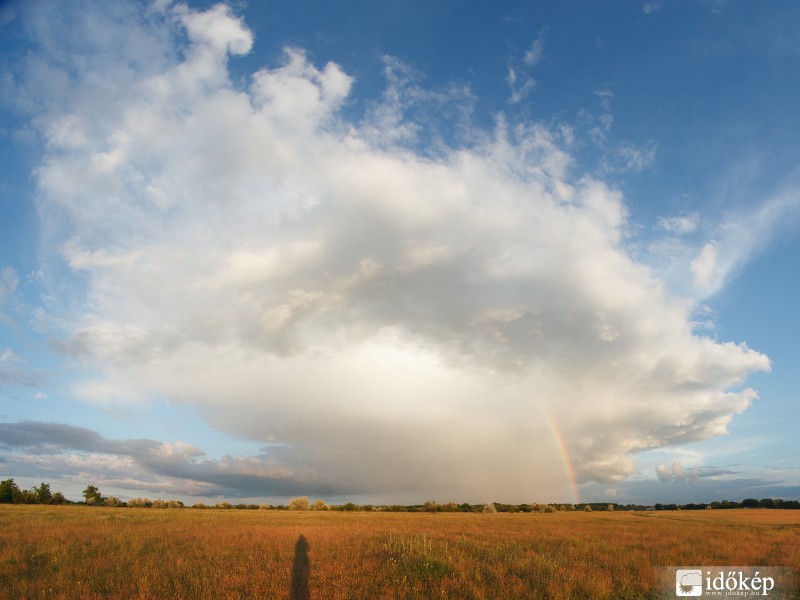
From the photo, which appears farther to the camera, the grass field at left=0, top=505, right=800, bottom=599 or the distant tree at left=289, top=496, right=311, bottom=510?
the distant tree at left=289, top=496, right=311, bottom=510

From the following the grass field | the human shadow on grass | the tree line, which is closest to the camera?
the human shadow on grass

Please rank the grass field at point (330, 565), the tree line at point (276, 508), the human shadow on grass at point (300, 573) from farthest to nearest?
the tree line at point (276, 508), the grass field at point (330, 565), the human shadow on grass at point (300, 573)

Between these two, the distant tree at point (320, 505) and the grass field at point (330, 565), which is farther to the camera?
the distant tree at point (320, 505)

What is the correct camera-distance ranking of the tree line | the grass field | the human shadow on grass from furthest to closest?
1. the tree line
2. the grass field
3. the human shadow on grass

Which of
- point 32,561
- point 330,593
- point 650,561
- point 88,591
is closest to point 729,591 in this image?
point 650,561

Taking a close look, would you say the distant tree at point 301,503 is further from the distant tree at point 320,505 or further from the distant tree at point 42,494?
the distant tree at point 42,494

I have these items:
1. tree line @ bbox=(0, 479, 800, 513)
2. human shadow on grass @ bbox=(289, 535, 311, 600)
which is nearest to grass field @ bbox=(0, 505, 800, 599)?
human shadow on grass @ bbox=(289, 535, 311, 600)

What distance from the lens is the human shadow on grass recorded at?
1052 centimetres

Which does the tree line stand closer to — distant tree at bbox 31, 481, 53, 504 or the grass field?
distant tree at bbox 31, 481, 53, 504

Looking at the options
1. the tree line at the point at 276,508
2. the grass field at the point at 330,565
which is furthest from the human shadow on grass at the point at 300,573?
the tree line at the point at 276,508

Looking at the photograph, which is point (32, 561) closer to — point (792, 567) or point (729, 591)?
point (729, 591)

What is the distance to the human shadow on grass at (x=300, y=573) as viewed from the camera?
1052cm

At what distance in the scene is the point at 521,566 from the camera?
13664mm

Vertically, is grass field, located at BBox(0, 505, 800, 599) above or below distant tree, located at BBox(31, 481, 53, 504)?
above
